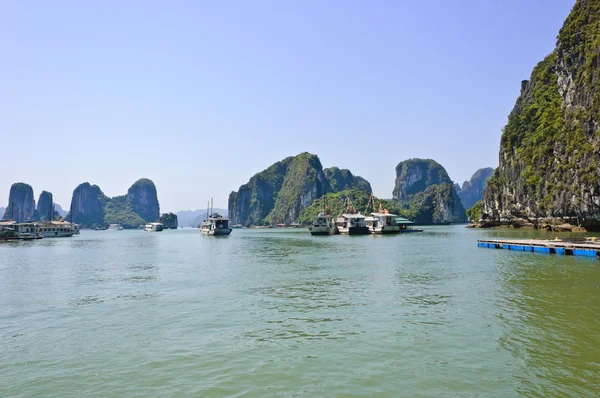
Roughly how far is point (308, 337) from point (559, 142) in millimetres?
102275

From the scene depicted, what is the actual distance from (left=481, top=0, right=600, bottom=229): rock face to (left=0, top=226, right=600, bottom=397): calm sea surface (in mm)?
64708

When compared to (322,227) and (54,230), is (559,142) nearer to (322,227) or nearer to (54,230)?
(322,227)

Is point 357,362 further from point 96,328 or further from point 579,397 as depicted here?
point 96,328

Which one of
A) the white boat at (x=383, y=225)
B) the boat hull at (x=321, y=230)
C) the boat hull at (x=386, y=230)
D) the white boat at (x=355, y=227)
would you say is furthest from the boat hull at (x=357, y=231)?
the boat hull at (x=321, y=230)

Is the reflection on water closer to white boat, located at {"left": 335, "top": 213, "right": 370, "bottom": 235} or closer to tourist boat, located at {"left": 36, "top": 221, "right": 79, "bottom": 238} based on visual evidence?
white boat, located at {"left": 335, "top": 213, "right": 370, "bottom": 235}

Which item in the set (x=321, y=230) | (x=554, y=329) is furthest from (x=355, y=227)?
(x=554, y=329)

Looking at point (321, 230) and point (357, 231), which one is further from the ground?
point (321, 230)

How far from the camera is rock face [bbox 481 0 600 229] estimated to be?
80.4 metres

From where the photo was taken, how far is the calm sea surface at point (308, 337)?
11.0 metres

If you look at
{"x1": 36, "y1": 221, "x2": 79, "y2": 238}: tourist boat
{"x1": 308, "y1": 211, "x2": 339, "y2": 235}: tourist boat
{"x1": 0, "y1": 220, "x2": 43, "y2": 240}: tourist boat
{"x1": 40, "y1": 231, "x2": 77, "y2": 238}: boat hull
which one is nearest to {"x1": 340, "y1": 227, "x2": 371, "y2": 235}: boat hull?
{"x1": 308, "y1": 211, "x2": 339, "y2": 235}: tourist boat

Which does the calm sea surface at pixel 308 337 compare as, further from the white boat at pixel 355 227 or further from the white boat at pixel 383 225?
the white boat at pixel 355 227

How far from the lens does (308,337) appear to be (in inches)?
603

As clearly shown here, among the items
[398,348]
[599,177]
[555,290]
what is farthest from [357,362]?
[599,177]

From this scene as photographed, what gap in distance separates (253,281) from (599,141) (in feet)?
255
